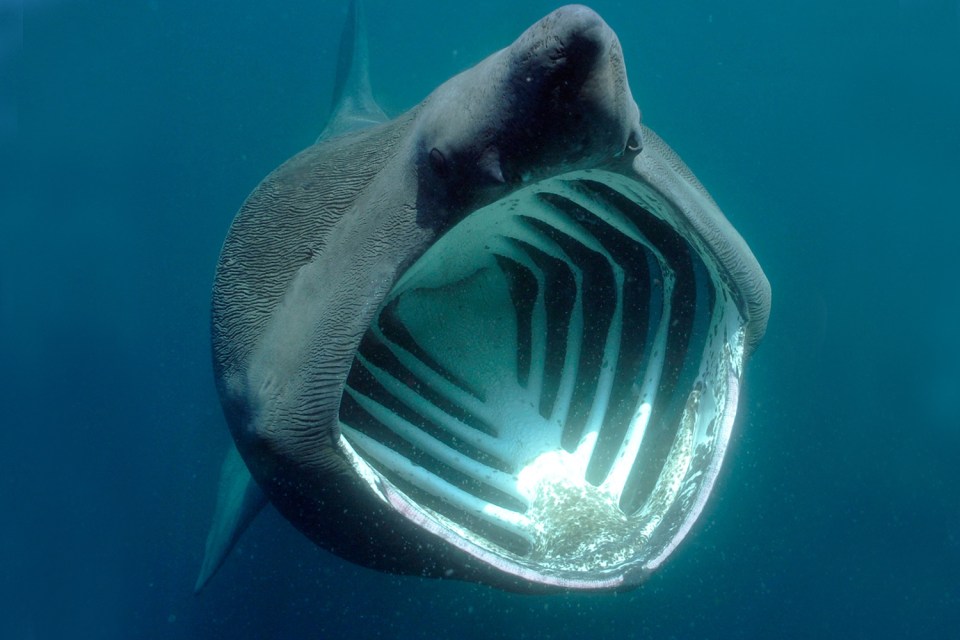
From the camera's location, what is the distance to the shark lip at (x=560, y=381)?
2131mm

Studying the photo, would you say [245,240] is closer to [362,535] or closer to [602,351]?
[362,535]

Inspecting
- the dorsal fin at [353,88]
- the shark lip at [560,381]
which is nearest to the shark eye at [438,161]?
the shark lip at [560,381]

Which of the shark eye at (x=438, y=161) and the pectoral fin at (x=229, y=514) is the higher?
the shark eye at (x=438, y=161)

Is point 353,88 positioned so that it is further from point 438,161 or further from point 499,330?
point 438,161

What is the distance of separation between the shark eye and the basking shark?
0.01 metres

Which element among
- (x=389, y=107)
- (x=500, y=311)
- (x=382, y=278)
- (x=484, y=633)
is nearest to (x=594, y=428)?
(x=500, y=311)

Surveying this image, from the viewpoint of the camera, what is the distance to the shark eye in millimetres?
1526

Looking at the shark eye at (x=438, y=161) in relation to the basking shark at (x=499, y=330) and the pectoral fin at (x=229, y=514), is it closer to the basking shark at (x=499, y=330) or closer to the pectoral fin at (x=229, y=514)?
the basking shark at (x=499, y=330)

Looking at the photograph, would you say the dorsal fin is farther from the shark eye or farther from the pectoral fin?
the shark eye

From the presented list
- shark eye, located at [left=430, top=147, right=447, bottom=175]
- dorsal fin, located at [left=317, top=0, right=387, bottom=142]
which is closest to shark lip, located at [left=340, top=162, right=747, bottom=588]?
shark eye, located at [left=430, top=147, right=447, bottom=175]

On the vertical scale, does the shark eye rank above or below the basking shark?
above

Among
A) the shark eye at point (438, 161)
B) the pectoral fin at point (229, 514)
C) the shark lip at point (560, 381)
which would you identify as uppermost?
the shark eye at point (438, 161)

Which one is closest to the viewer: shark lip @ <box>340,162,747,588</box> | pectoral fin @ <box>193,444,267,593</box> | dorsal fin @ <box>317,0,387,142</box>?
shark lip @ <box>340,162,747,588</box>

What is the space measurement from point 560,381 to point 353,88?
3968 millimetres
